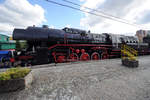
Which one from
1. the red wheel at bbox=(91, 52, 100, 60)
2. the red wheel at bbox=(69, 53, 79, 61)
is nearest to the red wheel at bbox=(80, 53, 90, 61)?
the red wheel at bbox=(69, 53, 79, 61)

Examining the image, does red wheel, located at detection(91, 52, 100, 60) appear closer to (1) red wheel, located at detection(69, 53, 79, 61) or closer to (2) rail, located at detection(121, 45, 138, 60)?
(1) red wheel, located at detection(69, 53, 79, 61)

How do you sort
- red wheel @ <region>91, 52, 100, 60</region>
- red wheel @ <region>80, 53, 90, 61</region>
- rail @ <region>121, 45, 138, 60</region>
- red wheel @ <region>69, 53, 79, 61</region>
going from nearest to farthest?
rail @ <region>121, 45, 138, 60</region> < red wheel @ <region>69, 53, 79, 61</region> < red wheel @ <region>80, 53, 90, 61</region> < red wheel @ <region>91, 52, 100, 60</region>

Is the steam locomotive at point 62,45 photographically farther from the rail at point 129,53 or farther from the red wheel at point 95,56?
the rail at point 129,53

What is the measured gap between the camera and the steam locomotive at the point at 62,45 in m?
5.91

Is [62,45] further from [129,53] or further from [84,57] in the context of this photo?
[129,53]

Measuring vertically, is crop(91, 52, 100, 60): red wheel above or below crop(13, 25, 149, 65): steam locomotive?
below

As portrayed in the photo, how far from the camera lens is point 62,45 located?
674 cm

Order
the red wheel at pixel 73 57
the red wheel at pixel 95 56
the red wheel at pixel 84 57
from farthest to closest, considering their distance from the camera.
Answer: the red wheel at pixel 95 56
the red wheel at pixel 84 57
the red wheel at pixel 73 57

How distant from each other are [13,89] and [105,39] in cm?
955

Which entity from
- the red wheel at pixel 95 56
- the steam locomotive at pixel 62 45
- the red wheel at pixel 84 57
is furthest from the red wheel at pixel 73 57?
the red wheel at pixel 95 56

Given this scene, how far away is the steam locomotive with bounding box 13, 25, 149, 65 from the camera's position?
591 centimetres

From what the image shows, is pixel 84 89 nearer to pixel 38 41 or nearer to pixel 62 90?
pixel 62 90

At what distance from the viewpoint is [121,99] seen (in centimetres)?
222

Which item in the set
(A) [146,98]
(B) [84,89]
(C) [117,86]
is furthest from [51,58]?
(A) [146,98]
